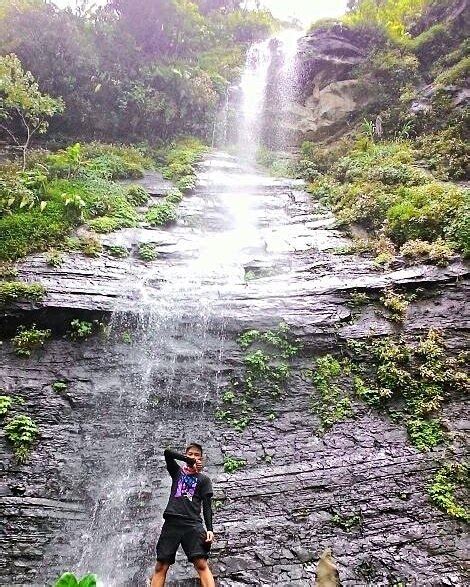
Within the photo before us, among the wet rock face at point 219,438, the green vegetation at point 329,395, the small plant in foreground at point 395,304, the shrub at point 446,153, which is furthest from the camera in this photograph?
the shrub at point 446,153

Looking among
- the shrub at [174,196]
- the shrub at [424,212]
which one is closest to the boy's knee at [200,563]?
the shrub at [424,212]

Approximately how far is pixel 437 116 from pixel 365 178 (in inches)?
170

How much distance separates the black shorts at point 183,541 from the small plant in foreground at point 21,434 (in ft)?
11.7

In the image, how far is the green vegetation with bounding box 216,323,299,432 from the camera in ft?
28.4

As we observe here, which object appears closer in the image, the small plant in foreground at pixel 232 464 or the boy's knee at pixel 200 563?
the boy's knee at pixel 200 563

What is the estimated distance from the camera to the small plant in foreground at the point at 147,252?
38.2 ft

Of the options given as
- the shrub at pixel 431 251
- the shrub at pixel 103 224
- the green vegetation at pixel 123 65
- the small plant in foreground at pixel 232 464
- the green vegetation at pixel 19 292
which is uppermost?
the green vegetation at pixel 123 65

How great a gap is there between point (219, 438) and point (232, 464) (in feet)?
1.91

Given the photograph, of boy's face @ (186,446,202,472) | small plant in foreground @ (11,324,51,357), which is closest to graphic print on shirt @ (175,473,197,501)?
boy's face @ (186,446,202,472)

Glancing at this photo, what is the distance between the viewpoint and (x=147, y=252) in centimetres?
1179

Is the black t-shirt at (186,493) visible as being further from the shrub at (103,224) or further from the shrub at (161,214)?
the shrub at (161,214)

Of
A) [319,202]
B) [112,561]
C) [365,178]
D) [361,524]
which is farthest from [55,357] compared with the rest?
[365,178]

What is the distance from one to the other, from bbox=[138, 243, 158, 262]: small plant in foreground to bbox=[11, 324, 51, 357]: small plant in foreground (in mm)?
3305

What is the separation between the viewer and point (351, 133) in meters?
19.0
